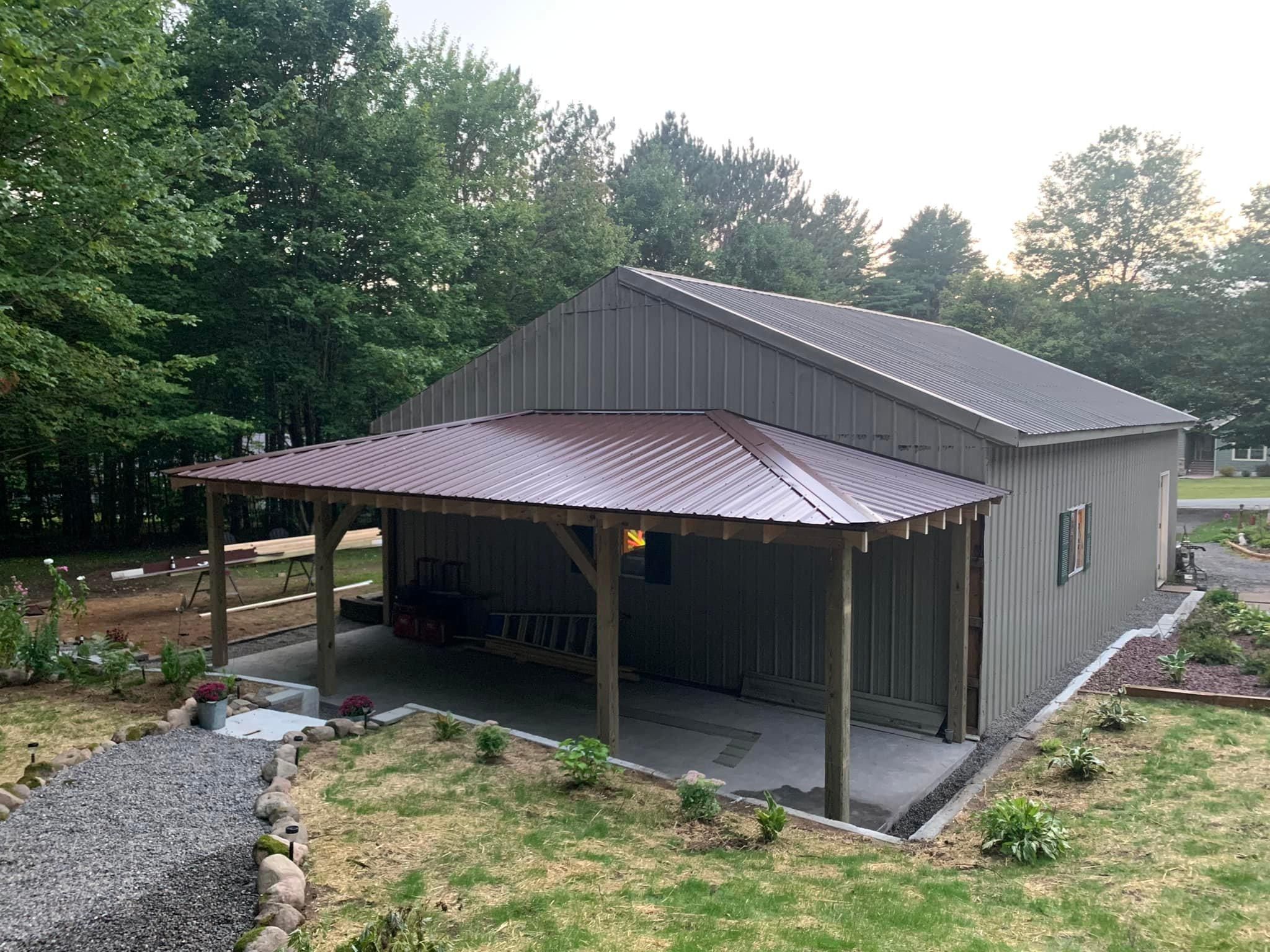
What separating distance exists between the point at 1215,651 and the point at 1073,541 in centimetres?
183

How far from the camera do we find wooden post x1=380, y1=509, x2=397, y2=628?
12.6 m

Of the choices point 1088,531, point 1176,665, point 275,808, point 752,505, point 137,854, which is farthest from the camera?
point 1088,531

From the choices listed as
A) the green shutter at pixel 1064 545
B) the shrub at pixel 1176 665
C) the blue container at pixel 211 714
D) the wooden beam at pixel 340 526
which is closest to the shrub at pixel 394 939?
the blue container at pixel 211 714

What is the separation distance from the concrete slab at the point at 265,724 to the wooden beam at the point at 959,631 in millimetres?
5573

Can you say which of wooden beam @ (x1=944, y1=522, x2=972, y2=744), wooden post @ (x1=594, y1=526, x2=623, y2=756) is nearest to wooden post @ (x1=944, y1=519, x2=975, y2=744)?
wooden beam @ (x1=944, y1=522, x2=972, y2=744)

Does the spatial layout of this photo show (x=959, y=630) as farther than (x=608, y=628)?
Yes

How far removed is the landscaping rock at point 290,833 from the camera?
4887mm

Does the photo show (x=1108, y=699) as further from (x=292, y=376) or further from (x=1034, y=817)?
(x=292, y=376)

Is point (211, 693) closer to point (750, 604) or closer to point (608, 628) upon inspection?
point (608, 628)

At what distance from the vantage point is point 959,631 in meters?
7.72

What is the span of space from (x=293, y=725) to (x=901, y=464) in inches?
228

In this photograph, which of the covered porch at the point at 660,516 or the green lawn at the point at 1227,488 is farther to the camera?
the green lawn at the point at 1227,488

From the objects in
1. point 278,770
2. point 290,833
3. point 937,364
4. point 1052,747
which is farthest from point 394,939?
point 937,364

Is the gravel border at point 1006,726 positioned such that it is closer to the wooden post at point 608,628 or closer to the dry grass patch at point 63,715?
the wooden post at point 608,628
